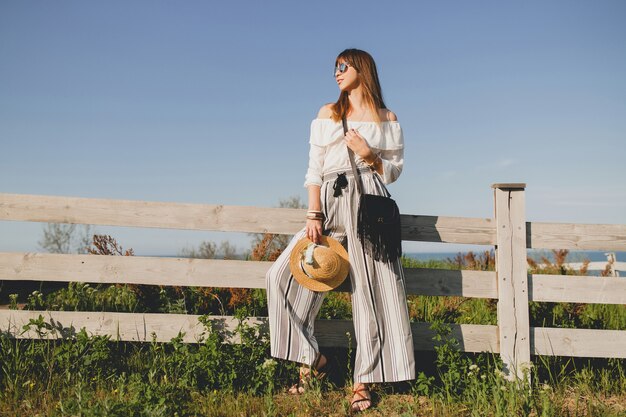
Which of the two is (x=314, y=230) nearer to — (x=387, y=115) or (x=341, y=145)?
(x=341, y=145)

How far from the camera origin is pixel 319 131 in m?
3.46

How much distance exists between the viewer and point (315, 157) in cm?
347

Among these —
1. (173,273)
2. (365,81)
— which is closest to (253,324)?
(173,273)

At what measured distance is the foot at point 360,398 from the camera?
3230mm

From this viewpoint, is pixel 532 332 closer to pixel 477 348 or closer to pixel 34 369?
pixel 477 348

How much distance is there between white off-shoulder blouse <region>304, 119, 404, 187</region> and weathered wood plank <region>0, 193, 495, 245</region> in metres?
0.49

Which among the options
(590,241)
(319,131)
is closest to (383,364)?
(319,131)

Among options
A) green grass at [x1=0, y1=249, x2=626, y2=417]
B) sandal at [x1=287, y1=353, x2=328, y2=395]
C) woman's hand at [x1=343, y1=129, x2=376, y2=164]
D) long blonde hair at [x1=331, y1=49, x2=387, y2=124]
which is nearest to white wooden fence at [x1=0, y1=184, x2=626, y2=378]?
green grass at [x1=0, y1=249, x2=626, y2=417]

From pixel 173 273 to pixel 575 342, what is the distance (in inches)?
133

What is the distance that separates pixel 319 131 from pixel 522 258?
1.98m

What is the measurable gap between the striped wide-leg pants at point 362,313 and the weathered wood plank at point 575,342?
1242 millimetres

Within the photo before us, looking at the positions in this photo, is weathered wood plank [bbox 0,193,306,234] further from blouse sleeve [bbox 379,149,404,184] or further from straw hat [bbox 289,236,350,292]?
blouse sleeve [bbox 379,149,404,184]

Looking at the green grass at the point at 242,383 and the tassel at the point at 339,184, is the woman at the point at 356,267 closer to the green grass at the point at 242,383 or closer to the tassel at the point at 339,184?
the tassel at the point at 339,184

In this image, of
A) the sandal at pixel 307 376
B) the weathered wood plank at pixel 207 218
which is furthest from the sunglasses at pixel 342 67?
the sandal at pixel 307 376
